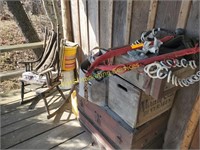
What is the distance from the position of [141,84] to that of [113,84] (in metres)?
0.29

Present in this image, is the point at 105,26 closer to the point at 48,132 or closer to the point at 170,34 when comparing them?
the point at 170,34

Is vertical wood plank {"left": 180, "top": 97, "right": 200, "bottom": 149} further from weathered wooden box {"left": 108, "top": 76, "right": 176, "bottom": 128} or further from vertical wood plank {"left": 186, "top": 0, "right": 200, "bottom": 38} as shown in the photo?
vertical wood plank {"left": 186, "top": 0, "right": 200, "bottom": 38}

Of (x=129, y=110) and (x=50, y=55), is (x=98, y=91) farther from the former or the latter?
(x=50, y=55)

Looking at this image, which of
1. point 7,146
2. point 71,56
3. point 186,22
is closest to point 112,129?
point 186,22

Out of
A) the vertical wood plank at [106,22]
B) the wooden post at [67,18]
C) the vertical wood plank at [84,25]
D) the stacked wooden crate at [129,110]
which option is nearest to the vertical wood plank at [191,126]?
the stacked wooden crate at [129,110]

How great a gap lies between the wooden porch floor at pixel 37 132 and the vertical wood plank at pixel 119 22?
3.25ft

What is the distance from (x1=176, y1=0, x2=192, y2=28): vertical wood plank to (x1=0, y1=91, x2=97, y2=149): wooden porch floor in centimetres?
132

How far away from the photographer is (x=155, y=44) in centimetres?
105

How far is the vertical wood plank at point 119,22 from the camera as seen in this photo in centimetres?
165

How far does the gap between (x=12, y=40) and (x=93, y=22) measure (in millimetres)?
4100

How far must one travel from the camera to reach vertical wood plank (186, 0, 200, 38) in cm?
116

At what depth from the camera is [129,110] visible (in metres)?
1.28

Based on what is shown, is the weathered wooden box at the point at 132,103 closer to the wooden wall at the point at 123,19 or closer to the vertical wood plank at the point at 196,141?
the vertical wood plank at the point at 196,141

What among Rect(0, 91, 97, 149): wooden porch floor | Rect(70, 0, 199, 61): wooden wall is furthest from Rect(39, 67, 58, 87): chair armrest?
Rect(70, 0, 199, 61): wooden wall
